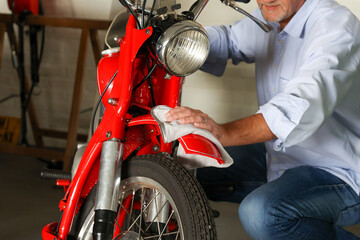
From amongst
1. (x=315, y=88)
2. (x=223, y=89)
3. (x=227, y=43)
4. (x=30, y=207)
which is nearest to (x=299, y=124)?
(x=315, y=88)

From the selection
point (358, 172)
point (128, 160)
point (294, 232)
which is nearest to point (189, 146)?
point (128, 160)

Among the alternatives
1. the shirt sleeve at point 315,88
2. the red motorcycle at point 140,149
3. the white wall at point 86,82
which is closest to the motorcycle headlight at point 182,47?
the red motorcycle at point 140,149

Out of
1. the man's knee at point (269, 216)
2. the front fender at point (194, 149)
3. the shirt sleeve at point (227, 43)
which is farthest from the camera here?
the shirt sleeve at point (227, 43)

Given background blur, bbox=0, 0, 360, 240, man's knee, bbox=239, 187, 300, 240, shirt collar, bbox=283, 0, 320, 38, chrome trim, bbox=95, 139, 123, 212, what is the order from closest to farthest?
chrome trim, bbox=95, 139, 123, 212 < man's knee, bbox=239, 187, 300, 240 < shirt collar, bbox=283, 0, 320, 38 < background blur, bbox=0, 0, 360, 240

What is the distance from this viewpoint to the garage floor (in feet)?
6.64

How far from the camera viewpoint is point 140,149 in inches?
47.4

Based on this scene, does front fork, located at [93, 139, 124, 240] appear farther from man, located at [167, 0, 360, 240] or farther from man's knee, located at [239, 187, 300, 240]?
man's knee, located at [239, 187, 300, 240]

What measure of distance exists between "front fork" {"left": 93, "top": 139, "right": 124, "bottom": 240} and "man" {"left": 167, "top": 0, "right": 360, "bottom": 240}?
184 mm

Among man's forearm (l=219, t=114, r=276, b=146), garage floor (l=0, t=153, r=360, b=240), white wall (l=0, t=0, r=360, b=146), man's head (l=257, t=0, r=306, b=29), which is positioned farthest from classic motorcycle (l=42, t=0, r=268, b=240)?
white wall (l=0, t=0, r=360, b=146)

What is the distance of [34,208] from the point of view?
2.28 metres

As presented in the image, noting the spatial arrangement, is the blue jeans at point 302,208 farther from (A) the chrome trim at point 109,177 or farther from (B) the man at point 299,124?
(A) the chrome trim at point 109,177

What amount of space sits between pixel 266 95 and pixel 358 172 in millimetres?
425

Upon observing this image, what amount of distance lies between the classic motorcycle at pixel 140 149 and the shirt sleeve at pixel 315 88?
193mm

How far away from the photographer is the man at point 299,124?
113 cm
